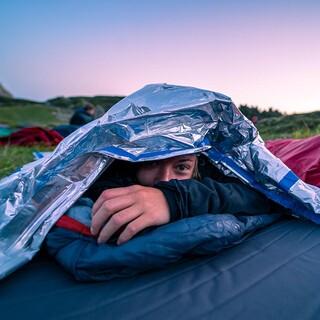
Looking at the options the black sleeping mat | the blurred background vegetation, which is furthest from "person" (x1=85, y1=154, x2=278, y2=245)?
the blurred background vegetation

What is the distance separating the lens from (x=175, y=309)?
2.07 ft

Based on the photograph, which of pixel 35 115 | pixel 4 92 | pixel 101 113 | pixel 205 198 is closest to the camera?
pixel 205 198

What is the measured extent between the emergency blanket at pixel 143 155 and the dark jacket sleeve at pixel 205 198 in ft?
0.37

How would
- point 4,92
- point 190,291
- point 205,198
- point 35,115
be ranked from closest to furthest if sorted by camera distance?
point 190,291 < point 205,198 < point 35,115 < point 4,92

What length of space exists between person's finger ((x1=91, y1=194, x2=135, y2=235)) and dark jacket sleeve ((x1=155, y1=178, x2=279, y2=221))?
0.11m

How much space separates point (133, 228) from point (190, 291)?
173mm

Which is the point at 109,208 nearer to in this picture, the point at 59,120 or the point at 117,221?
the point at 117,221

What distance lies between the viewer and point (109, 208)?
719 mm

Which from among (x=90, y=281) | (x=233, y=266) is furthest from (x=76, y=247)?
(x=233, y=266)

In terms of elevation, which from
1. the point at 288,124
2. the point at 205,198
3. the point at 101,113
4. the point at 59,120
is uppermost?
the point at 205,198

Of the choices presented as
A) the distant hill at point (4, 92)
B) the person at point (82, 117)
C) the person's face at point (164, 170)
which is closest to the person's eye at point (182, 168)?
the person's face at point (164, 170)

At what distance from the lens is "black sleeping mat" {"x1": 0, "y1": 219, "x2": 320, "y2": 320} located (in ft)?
2.06

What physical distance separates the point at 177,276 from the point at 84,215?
0.91 feet

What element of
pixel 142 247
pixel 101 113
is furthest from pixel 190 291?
pixel 101 113
